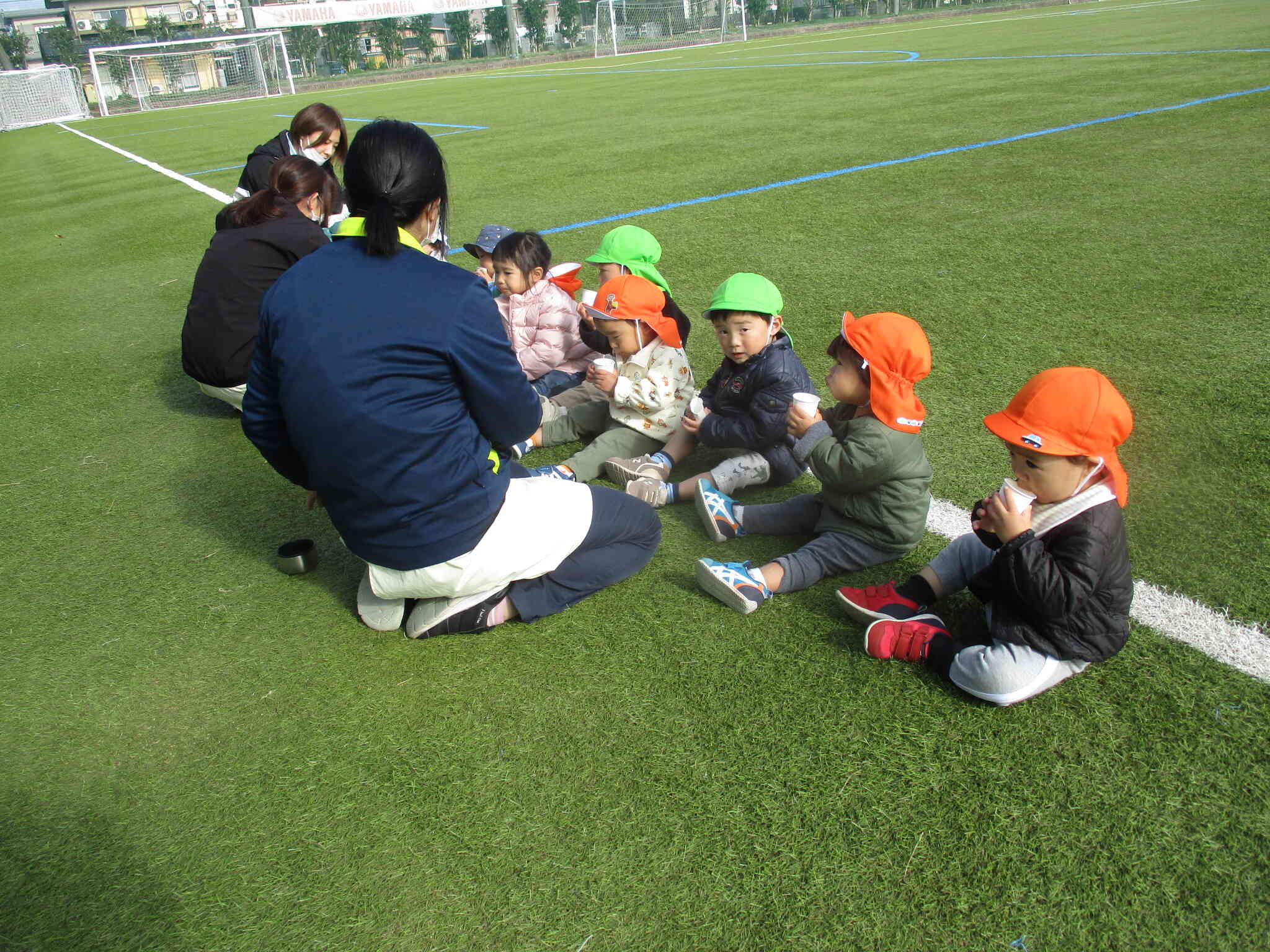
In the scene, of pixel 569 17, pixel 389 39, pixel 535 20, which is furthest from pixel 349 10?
pixel 569 17

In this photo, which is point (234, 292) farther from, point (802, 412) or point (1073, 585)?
point (1073, 585)

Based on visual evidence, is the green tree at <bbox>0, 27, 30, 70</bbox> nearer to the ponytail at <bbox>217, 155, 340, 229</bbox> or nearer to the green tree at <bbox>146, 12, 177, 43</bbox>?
the green tree at <bbox>146, 12, 177, 43</bbox>

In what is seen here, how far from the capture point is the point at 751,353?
11.7 ft

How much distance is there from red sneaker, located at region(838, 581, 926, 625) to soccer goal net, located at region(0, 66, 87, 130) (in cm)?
3540

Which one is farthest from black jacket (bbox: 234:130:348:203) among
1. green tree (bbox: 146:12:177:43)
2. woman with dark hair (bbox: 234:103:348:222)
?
green tree (bbox: 146:12:177:43)

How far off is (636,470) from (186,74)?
122 feet

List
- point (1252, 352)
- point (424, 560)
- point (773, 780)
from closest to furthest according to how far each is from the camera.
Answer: point (773, 780) < point (424, 560) < point (1252, 352)

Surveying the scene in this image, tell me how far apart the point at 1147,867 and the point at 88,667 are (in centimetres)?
296

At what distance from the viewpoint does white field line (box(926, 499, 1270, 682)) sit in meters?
2.39

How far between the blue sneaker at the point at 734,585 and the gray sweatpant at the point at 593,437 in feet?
3.72

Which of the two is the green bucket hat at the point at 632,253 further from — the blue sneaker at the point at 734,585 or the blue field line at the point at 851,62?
the blue field line at the point at 851,62

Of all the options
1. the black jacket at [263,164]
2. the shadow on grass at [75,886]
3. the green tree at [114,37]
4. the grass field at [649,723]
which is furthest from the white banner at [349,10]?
the shadow on grass at [75,886]

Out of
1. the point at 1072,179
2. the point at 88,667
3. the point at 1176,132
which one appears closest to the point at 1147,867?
the point at 88,667

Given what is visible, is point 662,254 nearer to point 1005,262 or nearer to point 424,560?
point 1005,262
